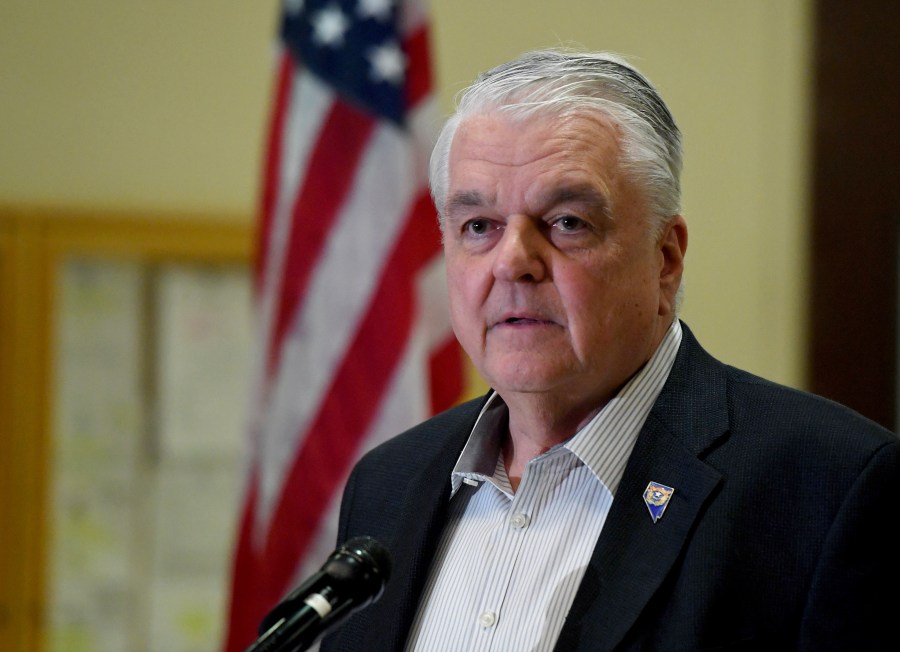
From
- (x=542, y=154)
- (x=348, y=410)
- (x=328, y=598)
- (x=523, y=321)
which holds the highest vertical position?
(x=542, y=154)

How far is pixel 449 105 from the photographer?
13.4 ft

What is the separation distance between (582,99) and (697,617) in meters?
0.69

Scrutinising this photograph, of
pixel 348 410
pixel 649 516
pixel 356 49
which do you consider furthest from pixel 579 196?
pixel 356 49

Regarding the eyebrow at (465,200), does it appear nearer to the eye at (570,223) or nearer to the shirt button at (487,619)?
the eye at (570,223)

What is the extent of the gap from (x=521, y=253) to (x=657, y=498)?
363 millimetres

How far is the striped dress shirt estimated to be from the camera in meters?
1.47

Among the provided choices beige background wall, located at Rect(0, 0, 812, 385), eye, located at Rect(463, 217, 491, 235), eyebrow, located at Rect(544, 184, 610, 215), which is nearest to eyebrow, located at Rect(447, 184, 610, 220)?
eyebrow, located at Rect(544, 184, 610, 215)

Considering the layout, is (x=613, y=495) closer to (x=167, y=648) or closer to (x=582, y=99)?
(x=582, y=99)

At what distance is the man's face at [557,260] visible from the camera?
4.95 feet

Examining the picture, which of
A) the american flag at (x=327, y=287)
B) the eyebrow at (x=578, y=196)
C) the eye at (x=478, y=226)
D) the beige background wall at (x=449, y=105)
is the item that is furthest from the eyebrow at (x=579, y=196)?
the beige background wall at (x=449, y=105)

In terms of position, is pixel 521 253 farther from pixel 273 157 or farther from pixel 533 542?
pixel 273 157

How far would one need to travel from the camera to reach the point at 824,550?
130 cm

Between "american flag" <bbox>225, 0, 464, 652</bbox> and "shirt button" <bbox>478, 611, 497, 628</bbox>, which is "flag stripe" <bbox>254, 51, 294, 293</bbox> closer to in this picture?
"american flag" <bbox>225, 0, 464, 652</bbox>

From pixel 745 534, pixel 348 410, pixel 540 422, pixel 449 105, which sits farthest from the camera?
pixel 449 105
